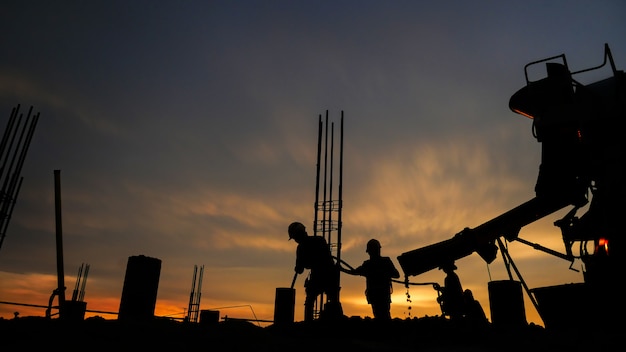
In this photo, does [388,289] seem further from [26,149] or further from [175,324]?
[26,149]

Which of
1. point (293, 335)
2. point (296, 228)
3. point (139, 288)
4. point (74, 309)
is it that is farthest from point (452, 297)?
point (74, 309)

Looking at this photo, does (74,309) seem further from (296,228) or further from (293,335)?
(296,228)

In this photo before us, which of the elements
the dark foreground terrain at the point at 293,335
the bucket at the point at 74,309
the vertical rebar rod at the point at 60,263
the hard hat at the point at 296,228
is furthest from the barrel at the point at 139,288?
the hard hat at the point at 296,228

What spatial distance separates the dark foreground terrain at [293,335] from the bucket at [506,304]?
34 centimetres

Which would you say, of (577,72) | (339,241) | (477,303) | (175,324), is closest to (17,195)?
(339,241)

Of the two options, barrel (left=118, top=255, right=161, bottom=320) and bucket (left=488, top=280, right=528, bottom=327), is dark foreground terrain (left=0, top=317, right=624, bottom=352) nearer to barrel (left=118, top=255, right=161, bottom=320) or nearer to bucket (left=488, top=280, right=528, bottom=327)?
bucket (left=488, top=280, right=528, bottom=327)

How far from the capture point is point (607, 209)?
34.9 ft

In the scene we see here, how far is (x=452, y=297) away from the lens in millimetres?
10258

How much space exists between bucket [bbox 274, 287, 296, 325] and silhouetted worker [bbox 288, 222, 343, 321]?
41.1 inches

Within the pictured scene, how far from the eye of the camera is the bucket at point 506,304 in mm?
7578

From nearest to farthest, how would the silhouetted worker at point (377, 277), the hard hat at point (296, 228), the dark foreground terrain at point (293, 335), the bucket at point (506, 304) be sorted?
the dark foreground terrain at point (293, 335), the bucket at point (506, 304), the hard hat at point (296, 228), the silhouetted worker at point (377, 277)

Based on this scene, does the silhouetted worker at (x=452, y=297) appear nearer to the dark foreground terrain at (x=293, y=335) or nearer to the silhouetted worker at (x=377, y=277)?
the silhouetted worker at (x=377, y=277)

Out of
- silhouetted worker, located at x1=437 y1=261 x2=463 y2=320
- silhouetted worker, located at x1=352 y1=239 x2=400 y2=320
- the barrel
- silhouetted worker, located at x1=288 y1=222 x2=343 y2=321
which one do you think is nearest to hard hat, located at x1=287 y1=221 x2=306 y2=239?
silhouetted worker, located at x1=288 y1=222 x2=343 y2=321

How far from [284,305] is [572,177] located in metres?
8.43
